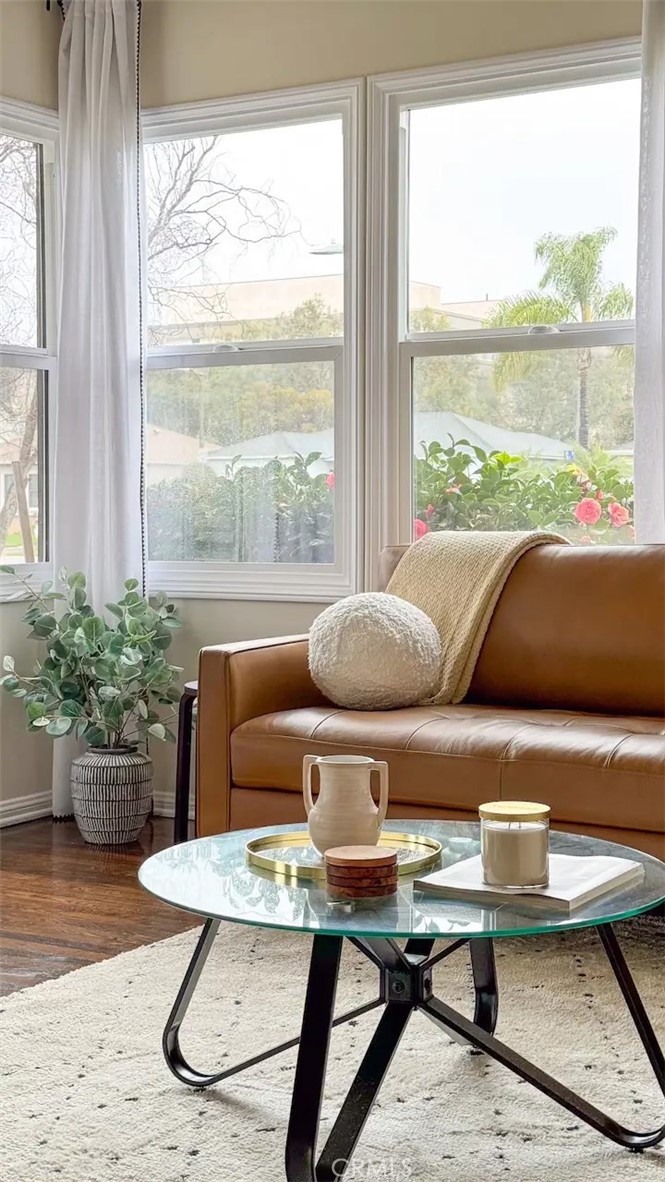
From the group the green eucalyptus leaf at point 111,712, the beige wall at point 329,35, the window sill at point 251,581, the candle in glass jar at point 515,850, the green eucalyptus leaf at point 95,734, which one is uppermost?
the beige wall at point 329,35

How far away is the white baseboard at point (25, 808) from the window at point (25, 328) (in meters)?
0.74

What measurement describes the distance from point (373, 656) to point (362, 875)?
1586 mm

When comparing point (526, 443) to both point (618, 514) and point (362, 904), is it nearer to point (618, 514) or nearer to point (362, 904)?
point (618, 514)

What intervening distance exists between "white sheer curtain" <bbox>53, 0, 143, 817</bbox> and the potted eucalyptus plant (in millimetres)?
206

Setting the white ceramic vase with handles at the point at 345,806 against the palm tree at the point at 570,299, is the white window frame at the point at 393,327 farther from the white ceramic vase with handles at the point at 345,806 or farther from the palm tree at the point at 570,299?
the white ceramic vase with handles at the point at 345,806

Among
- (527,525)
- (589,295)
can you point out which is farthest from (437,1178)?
(589,295)

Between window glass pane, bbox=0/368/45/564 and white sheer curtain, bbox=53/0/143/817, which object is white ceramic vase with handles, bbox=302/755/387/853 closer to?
white sheer curtain, bbox=53/0/143/817

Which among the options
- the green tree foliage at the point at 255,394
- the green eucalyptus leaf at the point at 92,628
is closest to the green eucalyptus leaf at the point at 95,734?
the green eucalyptus leaf at the point at 92,628

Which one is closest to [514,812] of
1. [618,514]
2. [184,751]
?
→ [184,751]

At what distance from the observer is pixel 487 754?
3.07 metres

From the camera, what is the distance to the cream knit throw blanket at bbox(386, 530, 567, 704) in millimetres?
3684

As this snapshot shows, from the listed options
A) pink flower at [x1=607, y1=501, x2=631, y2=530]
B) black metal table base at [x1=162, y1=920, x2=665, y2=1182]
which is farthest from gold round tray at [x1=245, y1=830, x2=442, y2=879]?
pink flower at [x1=607, y1=501, x2=631, y2=530]

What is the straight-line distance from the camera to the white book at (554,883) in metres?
1.89

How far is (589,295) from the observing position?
4074mm
